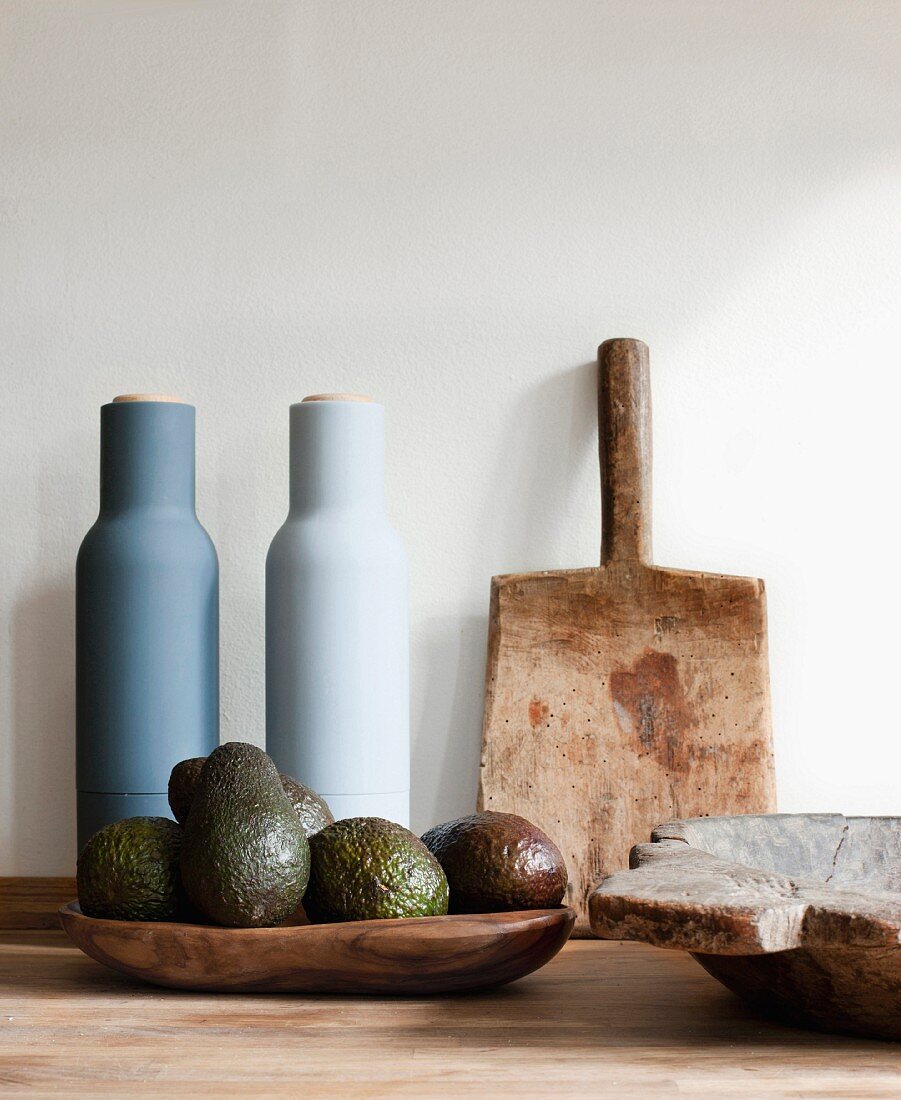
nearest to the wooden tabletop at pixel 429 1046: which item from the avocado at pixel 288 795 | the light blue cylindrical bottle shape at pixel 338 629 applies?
the avocado at pixel 288 795

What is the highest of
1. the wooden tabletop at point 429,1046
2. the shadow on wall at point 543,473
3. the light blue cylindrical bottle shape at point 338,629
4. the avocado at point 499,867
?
the shadow on wall at point 543,473

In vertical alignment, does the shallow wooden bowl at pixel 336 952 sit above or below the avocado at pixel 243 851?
below

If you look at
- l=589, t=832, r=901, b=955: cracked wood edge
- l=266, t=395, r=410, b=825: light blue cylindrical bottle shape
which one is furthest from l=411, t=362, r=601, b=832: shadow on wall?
l=589, t=832, r=901, b=955: cracked wood edge

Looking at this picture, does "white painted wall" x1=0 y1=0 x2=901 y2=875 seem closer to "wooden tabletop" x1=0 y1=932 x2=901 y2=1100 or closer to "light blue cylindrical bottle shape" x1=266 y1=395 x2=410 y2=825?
"light blue cylindrical bottle shape" x1=266 y1=395 x2=410 y2=825

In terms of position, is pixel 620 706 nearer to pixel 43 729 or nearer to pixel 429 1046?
pixel 429 1046

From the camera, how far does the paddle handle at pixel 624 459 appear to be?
112 centimetres

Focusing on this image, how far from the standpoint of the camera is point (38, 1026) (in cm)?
75

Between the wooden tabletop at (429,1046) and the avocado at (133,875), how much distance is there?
6cm

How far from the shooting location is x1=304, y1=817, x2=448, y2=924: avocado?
2.62 feet

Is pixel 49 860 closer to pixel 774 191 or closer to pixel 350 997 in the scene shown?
pixel 350 997

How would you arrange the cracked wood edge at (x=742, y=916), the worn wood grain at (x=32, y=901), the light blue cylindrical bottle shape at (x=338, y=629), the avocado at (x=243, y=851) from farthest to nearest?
the worn wood grain at (x=32, y=901), the light blue cylindrical bottle shape at (x=338, y=629), the avocado at (x=243, y=851), the cracked wood edge at (x=742, y=916)

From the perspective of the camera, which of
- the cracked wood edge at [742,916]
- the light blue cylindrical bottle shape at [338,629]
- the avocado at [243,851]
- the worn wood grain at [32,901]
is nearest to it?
the cracked wood edge at [742,916]

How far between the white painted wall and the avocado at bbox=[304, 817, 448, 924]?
0.34 metres

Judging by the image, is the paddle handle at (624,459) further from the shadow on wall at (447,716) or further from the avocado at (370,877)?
the avocado at (370,877)
